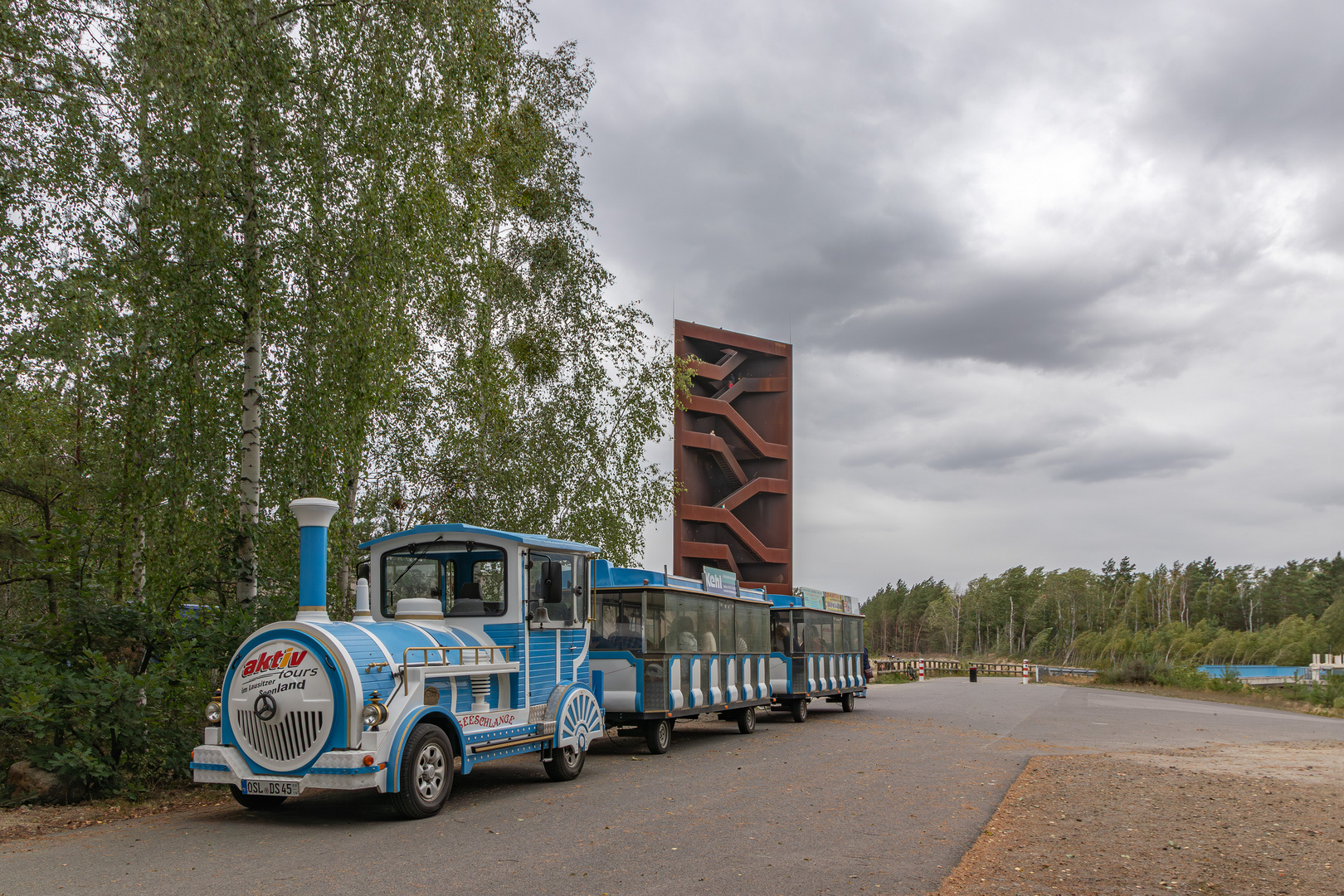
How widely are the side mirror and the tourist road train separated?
2cm

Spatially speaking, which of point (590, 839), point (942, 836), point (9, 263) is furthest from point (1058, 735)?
point (9, 263)

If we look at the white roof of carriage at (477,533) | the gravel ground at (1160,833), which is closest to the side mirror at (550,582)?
the white roof of carriage at (477,533)

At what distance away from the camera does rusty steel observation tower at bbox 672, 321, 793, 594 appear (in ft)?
180

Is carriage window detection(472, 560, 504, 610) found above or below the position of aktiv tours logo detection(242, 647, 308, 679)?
above

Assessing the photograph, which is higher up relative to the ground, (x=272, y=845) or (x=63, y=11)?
(x=63, y=11)

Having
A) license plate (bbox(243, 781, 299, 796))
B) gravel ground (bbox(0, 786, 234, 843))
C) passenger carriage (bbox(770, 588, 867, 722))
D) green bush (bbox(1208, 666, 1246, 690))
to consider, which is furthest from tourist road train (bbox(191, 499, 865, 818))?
green bush (bbox(1208, 666, 1246, 690))

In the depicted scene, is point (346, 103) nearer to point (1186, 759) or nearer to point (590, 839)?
point (590, 839)

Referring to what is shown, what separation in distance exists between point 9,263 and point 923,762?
1256 centimetres

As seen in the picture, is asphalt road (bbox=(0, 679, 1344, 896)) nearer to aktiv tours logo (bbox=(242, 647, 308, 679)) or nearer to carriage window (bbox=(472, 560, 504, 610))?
aktiv tours logo (bbox=(242, 647, 308, 679))

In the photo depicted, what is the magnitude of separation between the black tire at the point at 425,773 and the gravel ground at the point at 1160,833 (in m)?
4.81

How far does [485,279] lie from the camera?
53.4 ft

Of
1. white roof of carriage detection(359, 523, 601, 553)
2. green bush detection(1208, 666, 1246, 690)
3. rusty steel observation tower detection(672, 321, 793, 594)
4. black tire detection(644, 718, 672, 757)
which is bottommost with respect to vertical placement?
green bush detection(1208, 666, 1246, 690)

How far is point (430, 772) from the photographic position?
9.30 m

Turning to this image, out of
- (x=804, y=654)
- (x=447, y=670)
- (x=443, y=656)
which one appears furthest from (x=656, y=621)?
(x=804, y=654)
